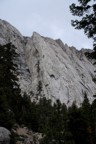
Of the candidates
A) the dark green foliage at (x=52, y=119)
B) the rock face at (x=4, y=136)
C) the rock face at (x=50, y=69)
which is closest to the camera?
the rock face at (x=4, y=136)

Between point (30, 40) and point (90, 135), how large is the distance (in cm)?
14889

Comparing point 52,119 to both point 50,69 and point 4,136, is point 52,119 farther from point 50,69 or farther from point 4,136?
point 50,69

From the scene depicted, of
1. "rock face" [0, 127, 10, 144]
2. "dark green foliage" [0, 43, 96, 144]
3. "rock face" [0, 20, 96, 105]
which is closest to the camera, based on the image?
"rock face" [0, 127, 10, 144]

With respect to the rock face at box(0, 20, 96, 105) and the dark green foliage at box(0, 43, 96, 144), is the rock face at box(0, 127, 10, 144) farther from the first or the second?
the rock face at box(0, 20, 96, 105)

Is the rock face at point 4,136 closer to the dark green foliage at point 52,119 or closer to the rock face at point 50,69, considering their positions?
the dark green foliage at point 52,119

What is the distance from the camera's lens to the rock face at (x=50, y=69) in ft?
455

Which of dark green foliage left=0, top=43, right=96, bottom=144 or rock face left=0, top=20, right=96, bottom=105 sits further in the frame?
rock face left=0, top=20, right=96, bottom=105

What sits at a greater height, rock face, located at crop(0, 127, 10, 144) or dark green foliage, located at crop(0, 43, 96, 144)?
dark green foliage, located at crop(0, 43, 96, 144)

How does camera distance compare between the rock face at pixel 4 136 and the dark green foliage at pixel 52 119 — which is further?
the dark green foliage at pixel 52 119

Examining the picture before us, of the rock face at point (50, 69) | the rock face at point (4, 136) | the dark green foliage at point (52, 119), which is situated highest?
the rock face at point (50, 69)

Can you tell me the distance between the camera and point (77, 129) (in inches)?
1172

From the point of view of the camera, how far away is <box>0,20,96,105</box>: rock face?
138625 millimetres

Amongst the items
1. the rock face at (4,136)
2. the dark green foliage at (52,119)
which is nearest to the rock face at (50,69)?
the dark green foliage at (52,119)

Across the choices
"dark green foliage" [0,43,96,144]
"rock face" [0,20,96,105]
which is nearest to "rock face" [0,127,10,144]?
"dark green foliage" [0,43,96,144]
